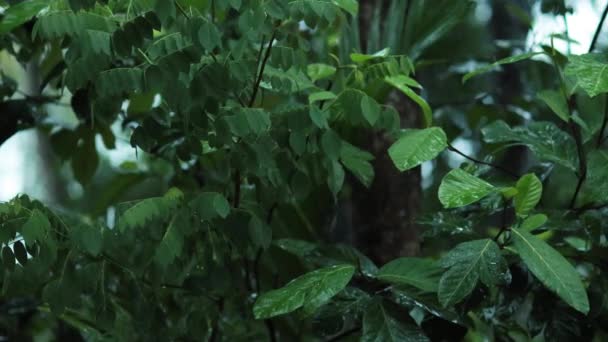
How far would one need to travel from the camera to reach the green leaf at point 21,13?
130cm

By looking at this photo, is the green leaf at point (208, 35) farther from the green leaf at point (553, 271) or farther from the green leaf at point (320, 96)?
the green leaf at point (553, 271)

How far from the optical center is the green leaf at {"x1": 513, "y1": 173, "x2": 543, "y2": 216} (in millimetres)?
1274

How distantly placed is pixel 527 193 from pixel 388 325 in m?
0.32

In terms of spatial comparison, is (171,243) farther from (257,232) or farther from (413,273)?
(413,273)

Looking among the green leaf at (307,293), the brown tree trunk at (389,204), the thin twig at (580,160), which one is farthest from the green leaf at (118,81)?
the brown tree trunk at (389,204)

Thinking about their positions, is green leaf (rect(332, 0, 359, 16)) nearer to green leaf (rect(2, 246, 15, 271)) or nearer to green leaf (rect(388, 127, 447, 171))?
green leaf (rect(388, 127, 447, 171))

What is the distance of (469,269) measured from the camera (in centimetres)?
122

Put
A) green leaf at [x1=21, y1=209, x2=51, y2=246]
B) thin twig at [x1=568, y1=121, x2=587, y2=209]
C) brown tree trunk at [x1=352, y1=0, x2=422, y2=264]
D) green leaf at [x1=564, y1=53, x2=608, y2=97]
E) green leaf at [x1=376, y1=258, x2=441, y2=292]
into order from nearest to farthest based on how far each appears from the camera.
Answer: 1. green leaf at [x1=21, y1=209, x2=51, y2=246]
2. green leaf at [x1=564, y1=53, x2=608, y2=97]
3. green leaf at [x1=376, y1=258, x2=441, y2=292]
4. thin twig at [x1=568, y1=121, x2=587, y2=209]
5. brown tree trunk at [x1=352, y1=0, x2=422, y2=264]

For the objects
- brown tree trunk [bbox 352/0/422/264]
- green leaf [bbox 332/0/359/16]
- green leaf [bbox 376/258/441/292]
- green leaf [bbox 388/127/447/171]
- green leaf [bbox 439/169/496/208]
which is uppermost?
green leaf [bbox 332/0/359/16]

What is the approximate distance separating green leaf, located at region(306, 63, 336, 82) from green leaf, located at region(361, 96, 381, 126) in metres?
0.24

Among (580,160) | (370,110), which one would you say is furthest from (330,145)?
(580,160)

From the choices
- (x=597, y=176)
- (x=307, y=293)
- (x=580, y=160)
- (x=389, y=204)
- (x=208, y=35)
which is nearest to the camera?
(x=208, y=35)

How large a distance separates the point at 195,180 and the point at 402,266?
26.8 inches

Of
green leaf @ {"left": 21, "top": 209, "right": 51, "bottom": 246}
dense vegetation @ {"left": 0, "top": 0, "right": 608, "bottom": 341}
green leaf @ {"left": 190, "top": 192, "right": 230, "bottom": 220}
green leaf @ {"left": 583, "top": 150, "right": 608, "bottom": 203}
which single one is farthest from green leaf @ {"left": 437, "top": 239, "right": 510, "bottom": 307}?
green leaf @ {"left": 21, "top": 209, "right": 51, "bottom": 246}
